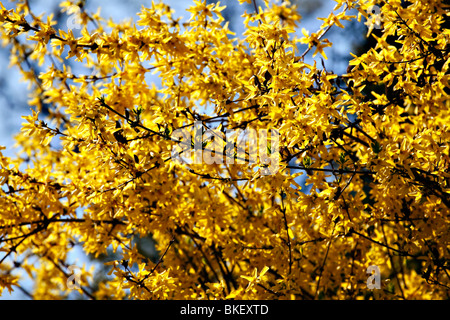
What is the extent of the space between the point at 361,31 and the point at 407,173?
6.93ft

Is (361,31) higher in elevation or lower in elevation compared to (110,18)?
higher

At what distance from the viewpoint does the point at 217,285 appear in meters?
2.50

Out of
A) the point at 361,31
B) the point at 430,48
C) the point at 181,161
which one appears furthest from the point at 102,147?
the point at 361,31

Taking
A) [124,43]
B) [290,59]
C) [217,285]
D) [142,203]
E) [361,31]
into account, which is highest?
[361,31]

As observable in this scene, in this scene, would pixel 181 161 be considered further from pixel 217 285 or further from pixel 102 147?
pixel 217 285

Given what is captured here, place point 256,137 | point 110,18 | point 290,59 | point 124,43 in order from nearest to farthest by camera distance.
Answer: point 290,59 < point 124,43 < point 256,137 < point 110,18

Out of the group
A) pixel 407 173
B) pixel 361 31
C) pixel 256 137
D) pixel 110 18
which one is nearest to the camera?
pixel 407 173

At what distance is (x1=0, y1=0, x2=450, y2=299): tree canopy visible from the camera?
2230 mm

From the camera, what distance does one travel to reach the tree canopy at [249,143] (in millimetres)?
2230

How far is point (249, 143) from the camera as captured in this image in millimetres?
2660
